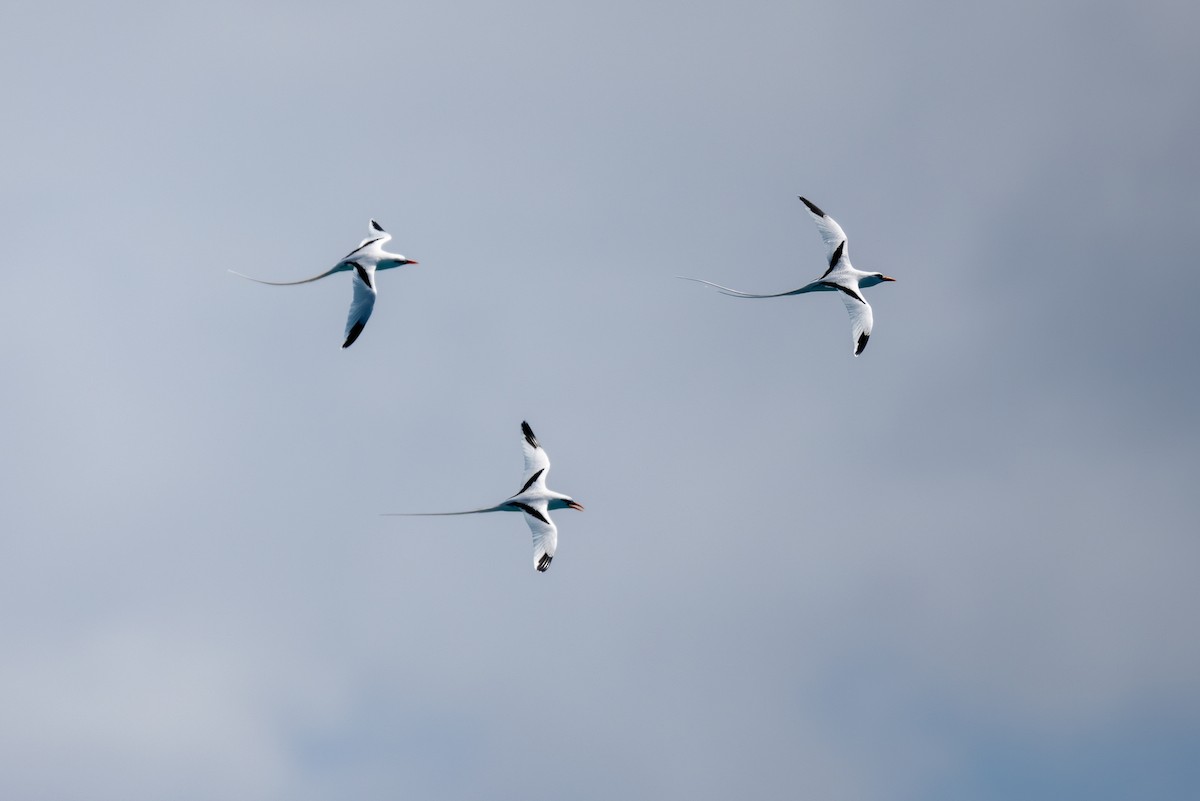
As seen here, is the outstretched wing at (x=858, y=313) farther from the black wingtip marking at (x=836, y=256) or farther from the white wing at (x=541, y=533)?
the white wing at (x=541, y=533)

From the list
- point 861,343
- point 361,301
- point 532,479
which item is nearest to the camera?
point 361,301

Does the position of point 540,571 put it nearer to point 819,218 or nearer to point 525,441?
point 525,441

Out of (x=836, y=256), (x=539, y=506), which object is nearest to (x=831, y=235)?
(x=836, y=256)

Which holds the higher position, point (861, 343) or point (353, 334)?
point (861, 343)

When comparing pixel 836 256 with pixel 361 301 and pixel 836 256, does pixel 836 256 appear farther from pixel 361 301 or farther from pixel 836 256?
pixel 361 301

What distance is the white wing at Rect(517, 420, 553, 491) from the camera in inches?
2682

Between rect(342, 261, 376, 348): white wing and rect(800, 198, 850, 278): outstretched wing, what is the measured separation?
23.0m

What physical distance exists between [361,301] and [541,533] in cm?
1308

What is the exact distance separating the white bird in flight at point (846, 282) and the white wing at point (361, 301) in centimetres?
2046

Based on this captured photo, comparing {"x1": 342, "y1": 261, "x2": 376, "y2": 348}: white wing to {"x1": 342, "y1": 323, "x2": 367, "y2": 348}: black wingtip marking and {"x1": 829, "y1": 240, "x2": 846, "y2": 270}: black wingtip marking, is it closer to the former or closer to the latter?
{"x1": 342, "y1": 323, "x2": 367, "y2": 348}: black wingtip marking

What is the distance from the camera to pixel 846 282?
72625 mm

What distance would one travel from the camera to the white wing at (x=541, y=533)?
6456 cm

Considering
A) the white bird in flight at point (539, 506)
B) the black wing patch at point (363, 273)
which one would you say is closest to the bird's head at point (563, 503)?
the white bird in flight at point (539, 506)

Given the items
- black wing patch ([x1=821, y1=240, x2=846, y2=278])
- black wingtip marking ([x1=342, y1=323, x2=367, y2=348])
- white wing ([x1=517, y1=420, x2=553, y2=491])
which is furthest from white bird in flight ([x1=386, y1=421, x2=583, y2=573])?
black wing patch ([x1=821, y1=240, x2=846, y2=278])
